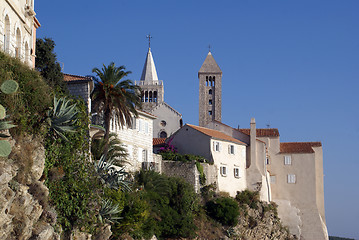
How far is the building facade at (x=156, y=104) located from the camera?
8306 cm

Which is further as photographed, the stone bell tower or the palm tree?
the stone bell tower

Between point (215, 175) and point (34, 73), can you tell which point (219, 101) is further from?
point (34, 73)

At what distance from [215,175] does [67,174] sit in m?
32.9

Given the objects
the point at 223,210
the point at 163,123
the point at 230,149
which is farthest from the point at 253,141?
the point at 163,123

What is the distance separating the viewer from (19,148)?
2617 cm

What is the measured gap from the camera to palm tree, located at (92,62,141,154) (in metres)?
46.0

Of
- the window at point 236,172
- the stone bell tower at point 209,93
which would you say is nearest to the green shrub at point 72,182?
the window at point 236,172

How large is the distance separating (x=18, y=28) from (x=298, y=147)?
46644 millimetres

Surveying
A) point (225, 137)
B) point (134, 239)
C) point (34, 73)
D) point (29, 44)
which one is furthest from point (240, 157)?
point (34, 73)

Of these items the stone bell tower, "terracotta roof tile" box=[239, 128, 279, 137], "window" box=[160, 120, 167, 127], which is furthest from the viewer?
the stone bell tower

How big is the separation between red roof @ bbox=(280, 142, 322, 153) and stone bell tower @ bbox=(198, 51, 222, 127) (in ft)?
71.4

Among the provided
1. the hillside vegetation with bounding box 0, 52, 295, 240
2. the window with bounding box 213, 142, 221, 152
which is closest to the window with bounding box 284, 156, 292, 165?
Answer: the window with bounding box 213, 142, 221, 152

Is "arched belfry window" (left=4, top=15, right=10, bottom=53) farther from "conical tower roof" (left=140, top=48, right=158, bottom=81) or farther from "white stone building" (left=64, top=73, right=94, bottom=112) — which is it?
"conical tower roof" (left=140, top=48, right=158, bottom=81)

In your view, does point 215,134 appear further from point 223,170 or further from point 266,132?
point 266,132
